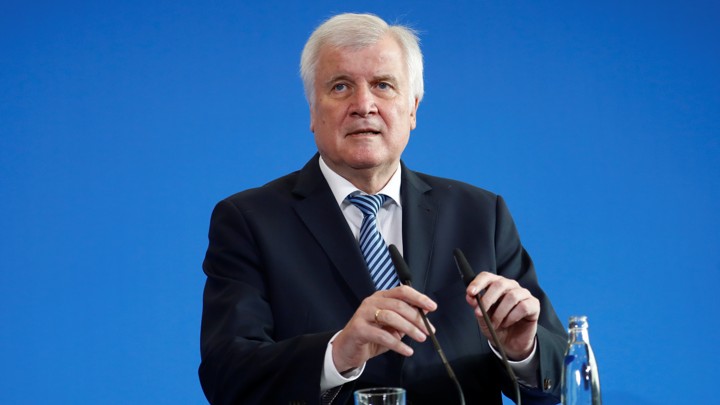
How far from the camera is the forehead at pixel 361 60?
208 centimetres

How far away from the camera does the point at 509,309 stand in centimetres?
163

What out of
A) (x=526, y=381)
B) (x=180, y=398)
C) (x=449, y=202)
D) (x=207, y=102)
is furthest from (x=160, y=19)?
(x=526, y=381)

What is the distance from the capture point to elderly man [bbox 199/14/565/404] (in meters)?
1.79

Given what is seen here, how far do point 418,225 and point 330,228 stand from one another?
20cm

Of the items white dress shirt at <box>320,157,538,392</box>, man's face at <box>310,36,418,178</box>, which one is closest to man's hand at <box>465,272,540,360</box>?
white dress shirt at <box>320,157,538,392</box>

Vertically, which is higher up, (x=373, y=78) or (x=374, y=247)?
(x=373, y=78)

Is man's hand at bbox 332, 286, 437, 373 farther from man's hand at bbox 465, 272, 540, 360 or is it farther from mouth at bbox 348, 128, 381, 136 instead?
mouth at bbox 348, 128, 381, 136

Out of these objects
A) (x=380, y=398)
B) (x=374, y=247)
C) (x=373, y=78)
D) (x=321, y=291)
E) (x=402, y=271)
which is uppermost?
(x=373, y=78)

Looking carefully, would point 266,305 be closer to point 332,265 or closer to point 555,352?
point 332,265

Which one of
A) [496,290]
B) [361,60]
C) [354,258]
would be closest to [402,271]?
[496,290]

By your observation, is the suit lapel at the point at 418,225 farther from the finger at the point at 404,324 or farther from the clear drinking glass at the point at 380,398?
the clear drinking glass at the point at 380,398

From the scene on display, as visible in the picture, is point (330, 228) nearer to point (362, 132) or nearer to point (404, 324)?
point (362, 132)

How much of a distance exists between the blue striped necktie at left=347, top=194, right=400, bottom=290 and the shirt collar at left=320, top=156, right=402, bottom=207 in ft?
0.07

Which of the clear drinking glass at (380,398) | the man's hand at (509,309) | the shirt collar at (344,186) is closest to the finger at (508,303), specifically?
the man's hand at (509,309)
